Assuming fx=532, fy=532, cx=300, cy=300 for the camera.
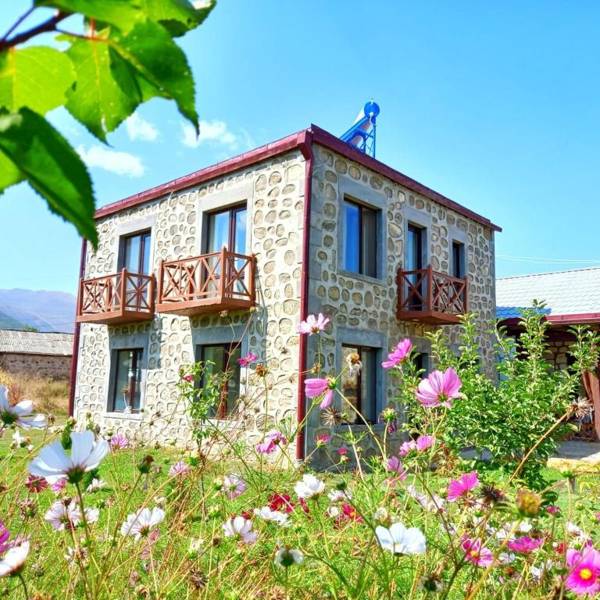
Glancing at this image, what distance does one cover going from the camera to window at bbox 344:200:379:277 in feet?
29.8

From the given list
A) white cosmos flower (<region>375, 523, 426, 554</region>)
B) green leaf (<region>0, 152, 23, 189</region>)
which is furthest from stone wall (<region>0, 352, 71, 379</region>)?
green leaf (<region>0, 152, 23, 189</region>)

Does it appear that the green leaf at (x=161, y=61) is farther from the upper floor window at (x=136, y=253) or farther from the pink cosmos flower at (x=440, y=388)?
the upper floor window at (x=136, y=253)

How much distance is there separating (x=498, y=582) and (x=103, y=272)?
1106 cm

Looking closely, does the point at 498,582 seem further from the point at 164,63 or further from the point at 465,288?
the point at 465,288

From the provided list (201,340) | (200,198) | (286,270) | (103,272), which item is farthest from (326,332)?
(103,272)

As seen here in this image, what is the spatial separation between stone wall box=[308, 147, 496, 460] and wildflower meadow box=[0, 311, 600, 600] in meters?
4.74

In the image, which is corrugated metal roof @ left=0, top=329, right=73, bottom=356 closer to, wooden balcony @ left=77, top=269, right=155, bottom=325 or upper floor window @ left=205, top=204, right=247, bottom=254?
wooden balcony @ left=77, top=269, right=155, bottom=325

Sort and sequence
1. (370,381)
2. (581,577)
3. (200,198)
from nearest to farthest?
(581,577), (370,381), (200,198)

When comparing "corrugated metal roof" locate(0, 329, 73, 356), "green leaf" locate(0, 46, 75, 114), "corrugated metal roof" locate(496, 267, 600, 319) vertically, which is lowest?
"green leaf" locate(0, 46, 75, 114)

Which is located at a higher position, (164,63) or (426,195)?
(426,195)

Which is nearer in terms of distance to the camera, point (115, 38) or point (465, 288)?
point (115, 38)

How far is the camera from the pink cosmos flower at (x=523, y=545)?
1536 millimetres

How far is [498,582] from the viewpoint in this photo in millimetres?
2070

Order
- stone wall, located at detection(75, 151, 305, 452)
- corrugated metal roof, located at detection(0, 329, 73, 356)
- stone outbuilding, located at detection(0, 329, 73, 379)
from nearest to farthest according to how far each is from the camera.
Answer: stone wall, located at detection(75, 151, 305, 452) < stone outbuilding, located at detection(0, 329, 73, 379) < corrugated metal roof, located at detection(0, 329, 73, 356)
